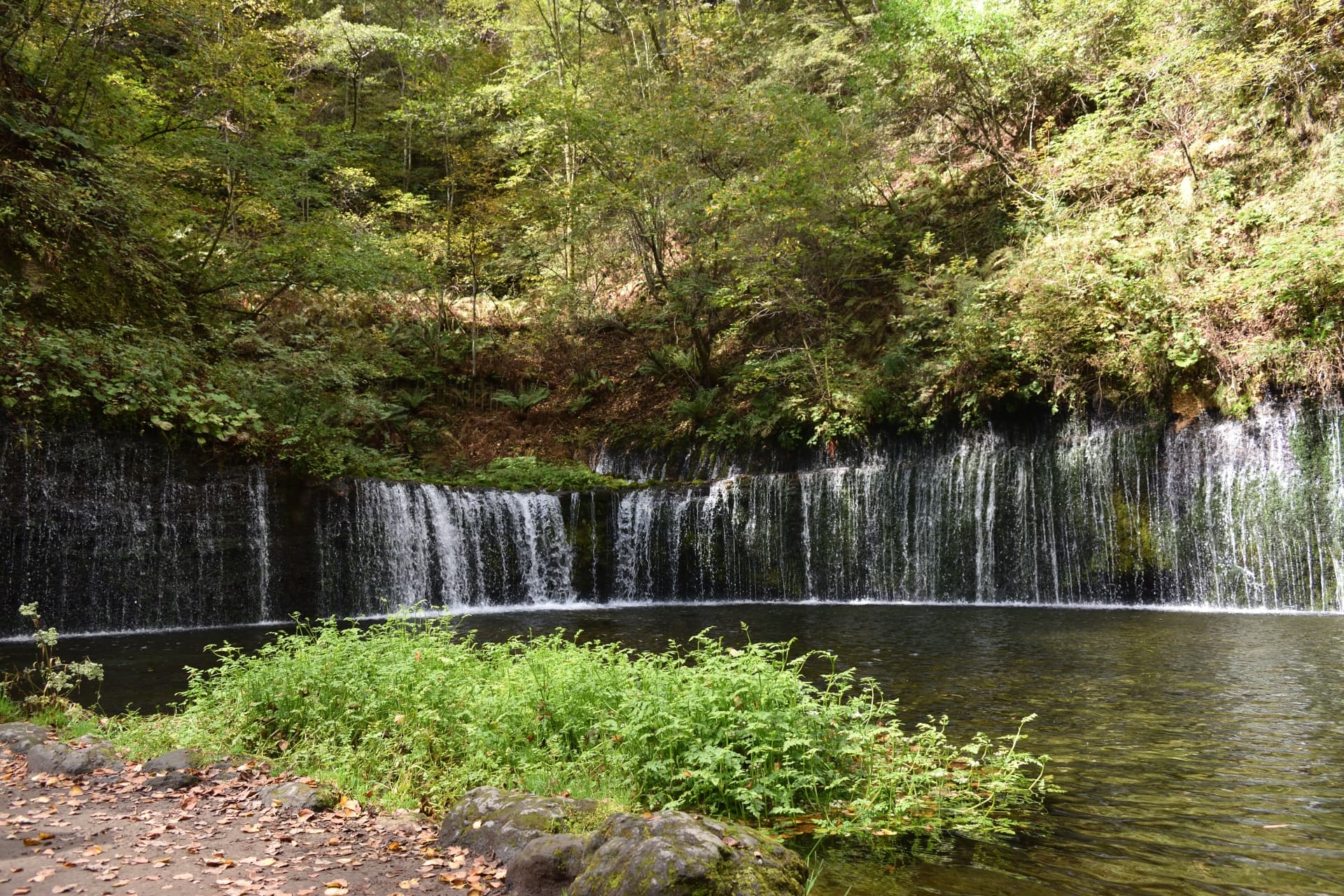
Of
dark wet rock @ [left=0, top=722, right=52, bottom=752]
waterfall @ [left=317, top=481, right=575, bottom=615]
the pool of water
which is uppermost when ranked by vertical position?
waterfall @ [left=317, top=481, right=575, bottom=615]

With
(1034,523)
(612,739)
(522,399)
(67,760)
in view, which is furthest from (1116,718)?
(522,399)

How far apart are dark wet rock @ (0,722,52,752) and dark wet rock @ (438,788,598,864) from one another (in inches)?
121

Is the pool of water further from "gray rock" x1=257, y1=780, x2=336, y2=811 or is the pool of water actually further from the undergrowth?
"gray rock" x1=257, y1=780, x2=336, y2=811

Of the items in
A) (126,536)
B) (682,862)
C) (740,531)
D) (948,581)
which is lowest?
(948,581)

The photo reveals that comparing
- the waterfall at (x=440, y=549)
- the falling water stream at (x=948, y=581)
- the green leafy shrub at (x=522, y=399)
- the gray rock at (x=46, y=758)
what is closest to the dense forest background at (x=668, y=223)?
the green leafy shrub at (x=522, y=399)

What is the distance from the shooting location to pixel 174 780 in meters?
4.57

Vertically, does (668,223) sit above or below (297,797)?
above

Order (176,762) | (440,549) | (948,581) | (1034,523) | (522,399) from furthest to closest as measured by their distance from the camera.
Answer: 1. (522,399)
2. (440,549)
3. (948,581)
4. (1034,523)
5. (176,762)

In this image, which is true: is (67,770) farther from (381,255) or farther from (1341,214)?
(1341,214)

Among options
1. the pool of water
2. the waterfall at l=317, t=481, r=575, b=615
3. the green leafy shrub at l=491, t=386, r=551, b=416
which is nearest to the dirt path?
the pool of water

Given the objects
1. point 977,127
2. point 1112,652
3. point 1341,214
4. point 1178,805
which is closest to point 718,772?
point 1178,805

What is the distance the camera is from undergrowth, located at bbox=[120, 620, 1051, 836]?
4164 mm

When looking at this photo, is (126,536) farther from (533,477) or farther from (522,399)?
(522,399)

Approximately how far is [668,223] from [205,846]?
17.7 metres
